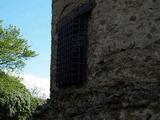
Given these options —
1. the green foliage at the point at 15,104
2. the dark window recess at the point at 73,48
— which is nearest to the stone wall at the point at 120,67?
the dark window recess at the point at 73,48

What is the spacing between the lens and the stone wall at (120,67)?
20.5 feet

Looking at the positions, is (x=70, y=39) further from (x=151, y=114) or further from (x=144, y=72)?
(x=151, y=114)

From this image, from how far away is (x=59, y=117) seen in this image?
310 inches

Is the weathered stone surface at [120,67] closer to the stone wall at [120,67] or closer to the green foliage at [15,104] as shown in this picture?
the stone wall at [120,67]

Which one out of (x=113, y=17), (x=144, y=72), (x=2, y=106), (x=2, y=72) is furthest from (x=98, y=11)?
(x=2, y=72)

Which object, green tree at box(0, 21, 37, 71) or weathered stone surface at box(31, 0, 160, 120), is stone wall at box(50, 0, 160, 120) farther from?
green tree at box(0, 21, 37, 71)

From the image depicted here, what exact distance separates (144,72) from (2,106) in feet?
33.0

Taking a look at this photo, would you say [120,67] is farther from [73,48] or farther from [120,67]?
[73,48]

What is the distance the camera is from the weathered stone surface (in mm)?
6254

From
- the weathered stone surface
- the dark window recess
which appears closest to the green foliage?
the dark window recess

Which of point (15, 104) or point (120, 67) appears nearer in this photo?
point (120, 67)

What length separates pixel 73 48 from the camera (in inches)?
356

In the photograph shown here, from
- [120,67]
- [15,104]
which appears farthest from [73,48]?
[15,104]

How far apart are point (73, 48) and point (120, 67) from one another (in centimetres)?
189
